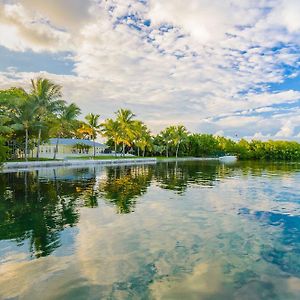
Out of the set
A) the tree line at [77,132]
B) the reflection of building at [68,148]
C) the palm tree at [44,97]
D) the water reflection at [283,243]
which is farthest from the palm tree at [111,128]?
the water reflection at [283,243]

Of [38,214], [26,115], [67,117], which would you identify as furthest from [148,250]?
[67,117]

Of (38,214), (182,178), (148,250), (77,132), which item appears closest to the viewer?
(148,250)

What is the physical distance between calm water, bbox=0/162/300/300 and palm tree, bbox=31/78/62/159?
29803mm

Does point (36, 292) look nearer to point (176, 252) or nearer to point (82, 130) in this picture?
point (176, 252)

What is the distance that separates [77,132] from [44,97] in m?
30.8

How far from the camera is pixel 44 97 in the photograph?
41.8 meters

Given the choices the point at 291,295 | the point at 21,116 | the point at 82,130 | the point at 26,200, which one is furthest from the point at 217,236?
the point at 82,130

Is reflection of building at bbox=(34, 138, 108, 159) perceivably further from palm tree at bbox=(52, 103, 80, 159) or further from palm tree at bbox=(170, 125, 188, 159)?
palm tree at bbox=(170, 125, 188, 159)

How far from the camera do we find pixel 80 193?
1712cm

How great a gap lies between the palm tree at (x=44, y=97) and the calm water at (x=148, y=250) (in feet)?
97.8

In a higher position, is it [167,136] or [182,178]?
[167,136]

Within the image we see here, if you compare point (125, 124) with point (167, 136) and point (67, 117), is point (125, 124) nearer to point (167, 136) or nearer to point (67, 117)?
point (67, 117)

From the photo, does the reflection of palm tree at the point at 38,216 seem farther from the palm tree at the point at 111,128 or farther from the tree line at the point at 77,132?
the palm tree at the point at 111,128

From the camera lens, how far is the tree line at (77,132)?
133 feet
